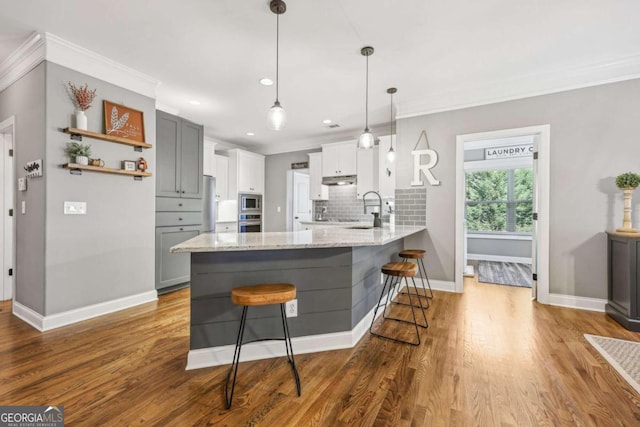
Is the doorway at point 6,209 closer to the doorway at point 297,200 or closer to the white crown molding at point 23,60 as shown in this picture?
the white crown molding at point 23,60

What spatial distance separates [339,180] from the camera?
17.8ft

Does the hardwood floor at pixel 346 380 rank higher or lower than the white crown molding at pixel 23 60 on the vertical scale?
lower

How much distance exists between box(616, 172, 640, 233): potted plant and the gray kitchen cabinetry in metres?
5.06

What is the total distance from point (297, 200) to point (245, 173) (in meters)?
1.33

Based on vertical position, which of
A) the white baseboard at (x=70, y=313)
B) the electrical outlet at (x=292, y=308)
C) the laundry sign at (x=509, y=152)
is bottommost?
the white baseboard at (x=70, y=313)

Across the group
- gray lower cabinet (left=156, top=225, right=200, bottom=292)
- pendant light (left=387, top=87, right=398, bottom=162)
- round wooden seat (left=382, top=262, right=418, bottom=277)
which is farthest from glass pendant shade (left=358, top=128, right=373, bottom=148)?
Answer: gray lower cabinet (left=156, top=225, right=200, bottom=292)

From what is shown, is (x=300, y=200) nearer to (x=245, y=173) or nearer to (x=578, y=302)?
(x=245, y=173)

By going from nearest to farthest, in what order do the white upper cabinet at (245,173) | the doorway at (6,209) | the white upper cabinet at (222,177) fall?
the doorway at (6,209) < the white upper cabinet at (222,177) < the white upper cabinet at (245,173)

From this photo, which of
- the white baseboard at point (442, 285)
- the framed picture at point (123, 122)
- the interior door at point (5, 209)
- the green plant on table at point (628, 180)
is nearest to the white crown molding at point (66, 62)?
the framed picture at point (123, 122)

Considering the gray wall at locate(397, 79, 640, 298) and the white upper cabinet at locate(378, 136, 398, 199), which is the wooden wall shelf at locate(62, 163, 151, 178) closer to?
the white upper cabinet at locate(378, 136, 398, 199)

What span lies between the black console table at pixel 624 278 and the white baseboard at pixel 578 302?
63mm

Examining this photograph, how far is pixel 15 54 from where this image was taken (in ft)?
9.08

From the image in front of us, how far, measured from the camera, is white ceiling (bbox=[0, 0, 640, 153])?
7.21 feet

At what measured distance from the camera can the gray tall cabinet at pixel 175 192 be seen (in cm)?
369
